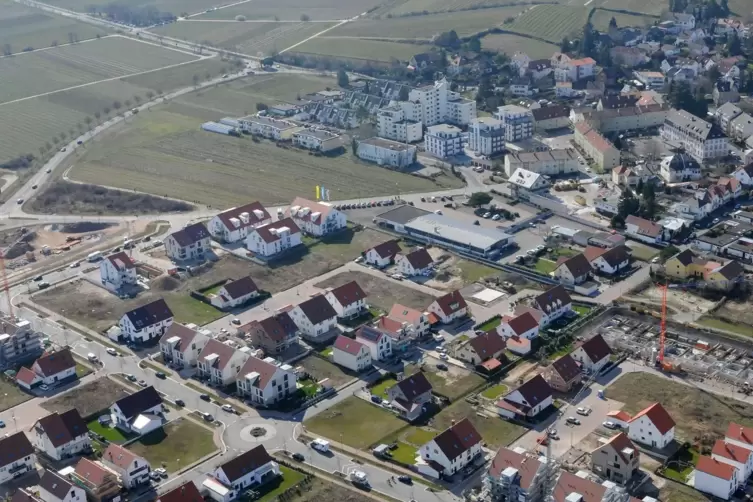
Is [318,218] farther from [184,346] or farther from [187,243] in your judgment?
[184,346]

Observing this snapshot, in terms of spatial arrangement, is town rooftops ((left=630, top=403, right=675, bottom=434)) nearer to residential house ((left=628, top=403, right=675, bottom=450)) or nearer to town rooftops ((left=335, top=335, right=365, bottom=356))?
residential house ((left=628, top=403, right=675, bottom=450))

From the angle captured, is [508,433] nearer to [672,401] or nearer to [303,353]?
[672,401]

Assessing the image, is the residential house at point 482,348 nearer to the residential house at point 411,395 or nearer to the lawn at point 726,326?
the residential house at point 411,395

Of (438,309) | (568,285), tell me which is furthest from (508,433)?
(568,285)

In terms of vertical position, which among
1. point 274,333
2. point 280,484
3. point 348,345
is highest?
point 348,345

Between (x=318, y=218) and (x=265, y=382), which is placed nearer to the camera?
(x=265, y=382)

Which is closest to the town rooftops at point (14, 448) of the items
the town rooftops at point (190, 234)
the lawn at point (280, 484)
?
the lawn at point (280, 484)

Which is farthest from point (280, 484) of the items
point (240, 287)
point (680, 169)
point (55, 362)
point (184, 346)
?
point (680, 169)
